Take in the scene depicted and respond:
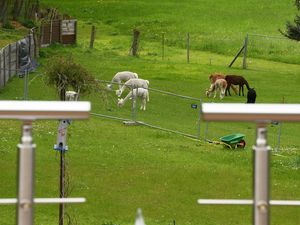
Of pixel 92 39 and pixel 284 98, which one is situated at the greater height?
pixel 92 39

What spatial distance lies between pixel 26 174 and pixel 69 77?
75.5 feet

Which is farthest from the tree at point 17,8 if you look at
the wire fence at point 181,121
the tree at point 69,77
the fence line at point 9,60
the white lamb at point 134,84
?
the tree at point 69,77

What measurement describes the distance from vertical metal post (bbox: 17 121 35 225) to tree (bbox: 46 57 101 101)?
2212 centimetres

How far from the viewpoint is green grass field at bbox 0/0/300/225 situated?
64.0 feet

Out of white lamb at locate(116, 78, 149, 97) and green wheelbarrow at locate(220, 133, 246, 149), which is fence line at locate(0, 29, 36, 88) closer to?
white lamb at locate(116, 78, 149, 97)

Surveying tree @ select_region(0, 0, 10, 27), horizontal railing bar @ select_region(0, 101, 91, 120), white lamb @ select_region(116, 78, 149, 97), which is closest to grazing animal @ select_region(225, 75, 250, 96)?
white lamb @ select_region(116, 78, 149, 97)

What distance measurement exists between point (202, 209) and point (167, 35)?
147 feet

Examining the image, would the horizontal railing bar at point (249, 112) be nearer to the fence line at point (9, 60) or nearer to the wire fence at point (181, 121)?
the wire fence at point (181, 121)

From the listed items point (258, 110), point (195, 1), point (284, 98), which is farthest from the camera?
point (195, 1)

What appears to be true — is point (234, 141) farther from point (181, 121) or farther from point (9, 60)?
point (9, 60)

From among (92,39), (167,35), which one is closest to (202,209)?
(92,39)

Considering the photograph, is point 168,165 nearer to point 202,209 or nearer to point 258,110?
point 202,209

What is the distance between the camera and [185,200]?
811 inches

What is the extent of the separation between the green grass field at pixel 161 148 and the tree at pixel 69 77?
4.14 ft
